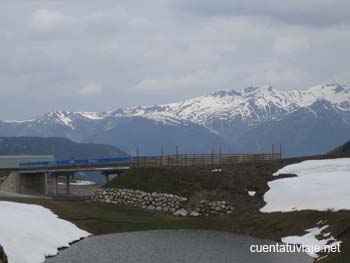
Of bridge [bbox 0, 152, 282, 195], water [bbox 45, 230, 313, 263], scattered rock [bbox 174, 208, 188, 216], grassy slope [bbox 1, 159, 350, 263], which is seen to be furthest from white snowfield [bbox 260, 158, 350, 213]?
bridge [bbox 0, 152, 282, 195]

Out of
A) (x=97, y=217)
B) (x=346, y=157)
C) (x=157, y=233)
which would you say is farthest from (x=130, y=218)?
(x=346, y=157)

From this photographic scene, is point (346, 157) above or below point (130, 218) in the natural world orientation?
above

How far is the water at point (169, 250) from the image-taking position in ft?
167

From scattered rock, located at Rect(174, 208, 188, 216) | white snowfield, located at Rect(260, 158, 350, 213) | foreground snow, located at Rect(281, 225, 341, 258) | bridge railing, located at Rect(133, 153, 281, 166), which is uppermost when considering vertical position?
bridge railing, located at Rect(133, 153, 281, 166)

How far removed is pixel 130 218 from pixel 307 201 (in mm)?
23545

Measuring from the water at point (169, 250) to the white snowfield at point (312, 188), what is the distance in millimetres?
9895

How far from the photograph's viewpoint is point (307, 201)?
7256 centimetres

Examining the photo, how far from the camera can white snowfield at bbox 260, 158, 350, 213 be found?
Answer: 69000mm

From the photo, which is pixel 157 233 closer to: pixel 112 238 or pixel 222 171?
pixel 112 238

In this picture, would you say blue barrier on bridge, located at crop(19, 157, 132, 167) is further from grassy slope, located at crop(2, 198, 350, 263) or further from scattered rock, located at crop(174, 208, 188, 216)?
scattered rock, located at crop(174, 208, 188, 216)

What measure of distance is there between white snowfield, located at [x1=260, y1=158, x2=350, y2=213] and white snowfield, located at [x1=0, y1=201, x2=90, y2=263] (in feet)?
84.1

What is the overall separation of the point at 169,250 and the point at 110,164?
6932 centimetres

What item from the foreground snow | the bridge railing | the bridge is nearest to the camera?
the foreground snow

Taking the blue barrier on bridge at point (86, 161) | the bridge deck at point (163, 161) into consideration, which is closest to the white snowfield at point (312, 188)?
the bridge deck at point (163, 161)
